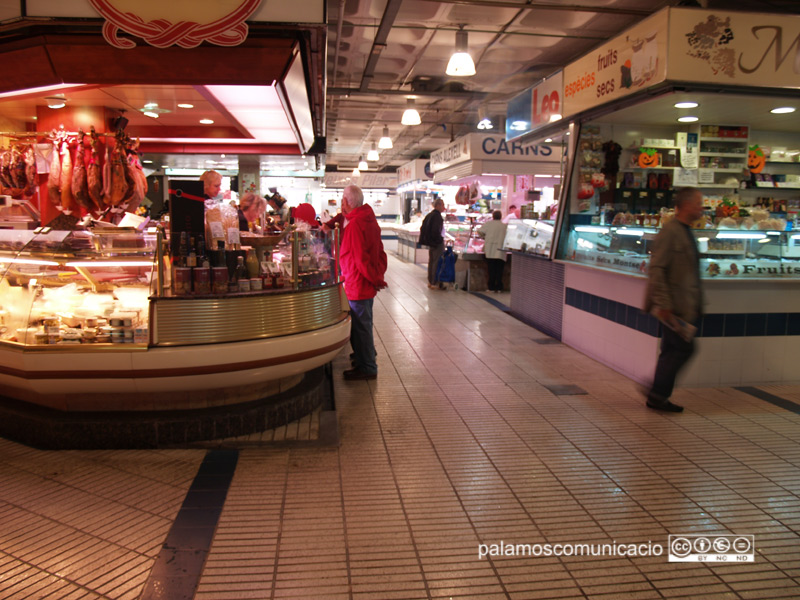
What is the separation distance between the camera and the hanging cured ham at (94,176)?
18.0ft

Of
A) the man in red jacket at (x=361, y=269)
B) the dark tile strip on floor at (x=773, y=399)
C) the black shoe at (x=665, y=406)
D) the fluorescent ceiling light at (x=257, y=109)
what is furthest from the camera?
the fluorescent ceiling light at (x=257, y=109)

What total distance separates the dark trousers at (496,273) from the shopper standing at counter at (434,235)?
1.05 metres

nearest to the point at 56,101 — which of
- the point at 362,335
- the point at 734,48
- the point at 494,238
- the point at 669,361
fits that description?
the point at 362,335

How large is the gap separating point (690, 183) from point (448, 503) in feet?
18.3

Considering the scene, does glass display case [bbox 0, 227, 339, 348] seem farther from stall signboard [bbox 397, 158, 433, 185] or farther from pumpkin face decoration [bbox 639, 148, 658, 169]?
stall signboard [bbox 397, 158, 433, 185]

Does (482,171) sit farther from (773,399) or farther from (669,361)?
(669,361)

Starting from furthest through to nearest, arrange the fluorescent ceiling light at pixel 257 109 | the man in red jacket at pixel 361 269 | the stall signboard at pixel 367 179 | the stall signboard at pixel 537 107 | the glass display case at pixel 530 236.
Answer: the stall signboard at pixel 367 179 < the glass display case at pixel 530 236 < the stall signboard at pixel 537 107 < the fluorescent ceiling light at pixel 257 109 < the man in red jacket at pixel 361 269

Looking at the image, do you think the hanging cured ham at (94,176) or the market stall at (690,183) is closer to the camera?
the market stall at (690,183)

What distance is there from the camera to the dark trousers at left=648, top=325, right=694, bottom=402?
442 cm

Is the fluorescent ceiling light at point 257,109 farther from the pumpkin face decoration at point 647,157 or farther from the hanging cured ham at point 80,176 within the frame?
the pumpkin face decoration at point 647,157

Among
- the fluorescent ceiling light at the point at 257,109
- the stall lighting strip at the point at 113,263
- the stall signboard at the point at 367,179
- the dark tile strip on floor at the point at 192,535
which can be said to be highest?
the stall signboard at the point at 367,179

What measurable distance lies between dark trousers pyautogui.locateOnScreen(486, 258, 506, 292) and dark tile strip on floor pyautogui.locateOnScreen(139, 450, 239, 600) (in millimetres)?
8589

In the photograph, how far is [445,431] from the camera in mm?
4215

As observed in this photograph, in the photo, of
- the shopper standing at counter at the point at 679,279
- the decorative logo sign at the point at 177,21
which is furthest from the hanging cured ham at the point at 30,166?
the shopper standing at counter at the point at 679,279
